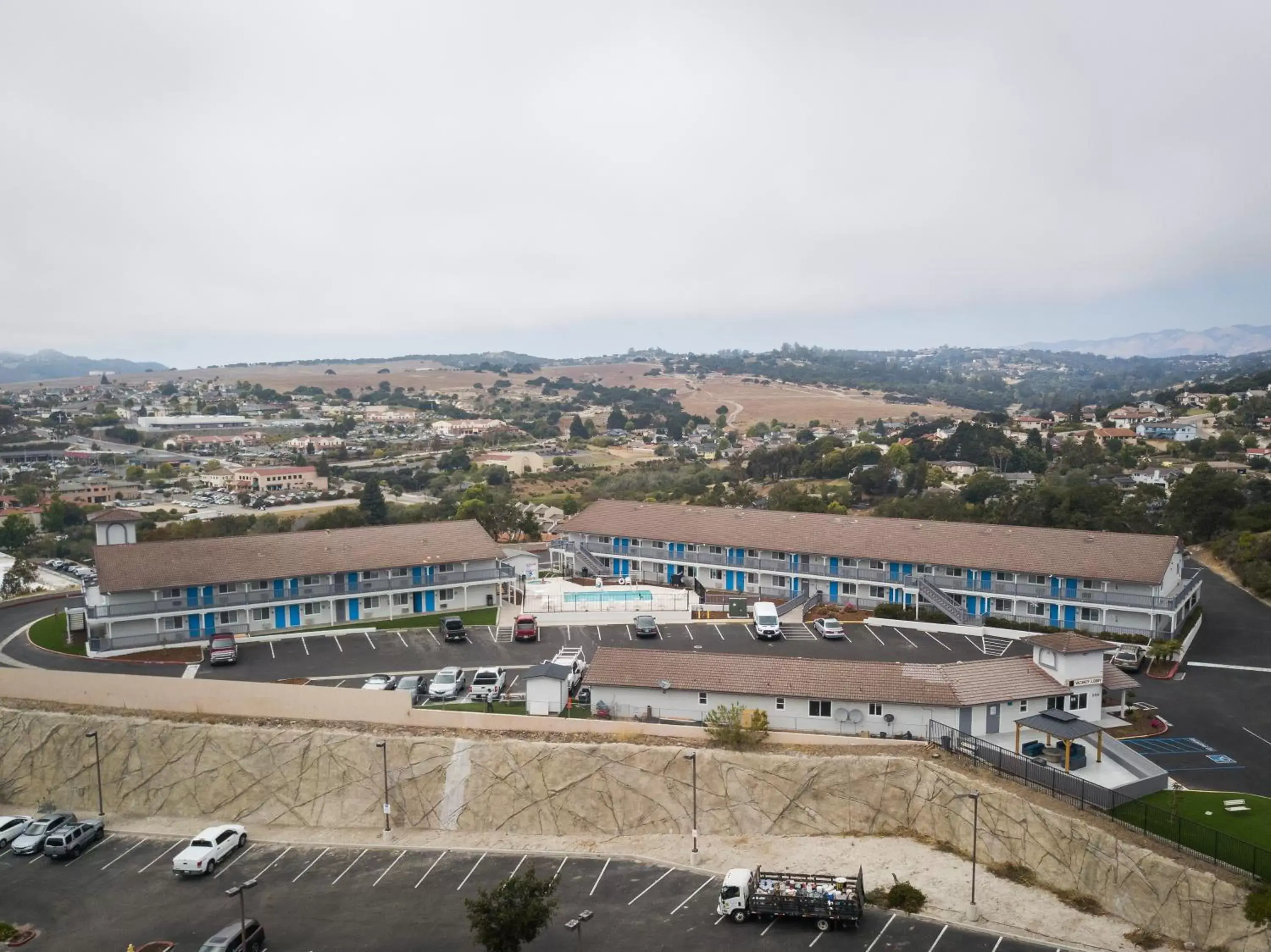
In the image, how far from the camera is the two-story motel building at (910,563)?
48.7 meters

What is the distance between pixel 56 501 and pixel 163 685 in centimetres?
8002

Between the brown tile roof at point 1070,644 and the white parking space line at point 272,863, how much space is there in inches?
1128

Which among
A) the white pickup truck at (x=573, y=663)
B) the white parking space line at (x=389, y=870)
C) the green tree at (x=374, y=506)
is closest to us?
the white parking space line at (x=389, y=870)

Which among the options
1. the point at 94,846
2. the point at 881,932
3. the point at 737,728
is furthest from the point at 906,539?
the point at 94,846

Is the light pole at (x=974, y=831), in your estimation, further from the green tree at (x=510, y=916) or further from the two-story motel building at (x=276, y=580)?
the two-story motel building at (x=276, y=580)

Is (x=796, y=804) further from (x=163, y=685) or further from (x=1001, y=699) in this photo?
(x=163, y=685)

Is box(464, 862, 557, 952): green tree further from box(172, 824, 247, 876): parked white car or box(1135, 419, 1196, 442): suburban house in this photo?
box(1135, 419, 1196, 442): suburban house

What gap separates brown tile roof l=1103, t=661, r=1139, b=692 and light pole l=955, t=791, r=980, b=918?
30.5 feet

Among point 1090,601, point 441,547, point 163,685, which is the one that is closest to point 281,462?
point 441,547

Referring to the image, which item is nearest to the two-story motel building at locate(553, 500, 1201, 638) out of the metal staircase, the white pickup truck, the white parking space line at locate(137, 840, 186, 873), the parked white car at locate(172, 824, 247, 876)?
the metal staircase

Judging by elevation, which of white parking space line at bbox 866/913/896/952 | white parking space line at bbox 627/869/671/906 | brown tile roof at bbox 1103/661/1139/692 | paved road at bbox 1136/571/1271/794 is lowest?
white parking space line at bbox 627/869/671/906

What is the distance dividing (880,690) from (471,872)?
15884 mm

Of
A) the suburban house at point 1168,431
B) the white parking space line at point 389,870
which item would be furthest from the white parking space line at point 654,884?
the suburban house at point 1168,431

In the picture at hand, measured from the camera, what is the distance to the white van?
4769 centimetres
